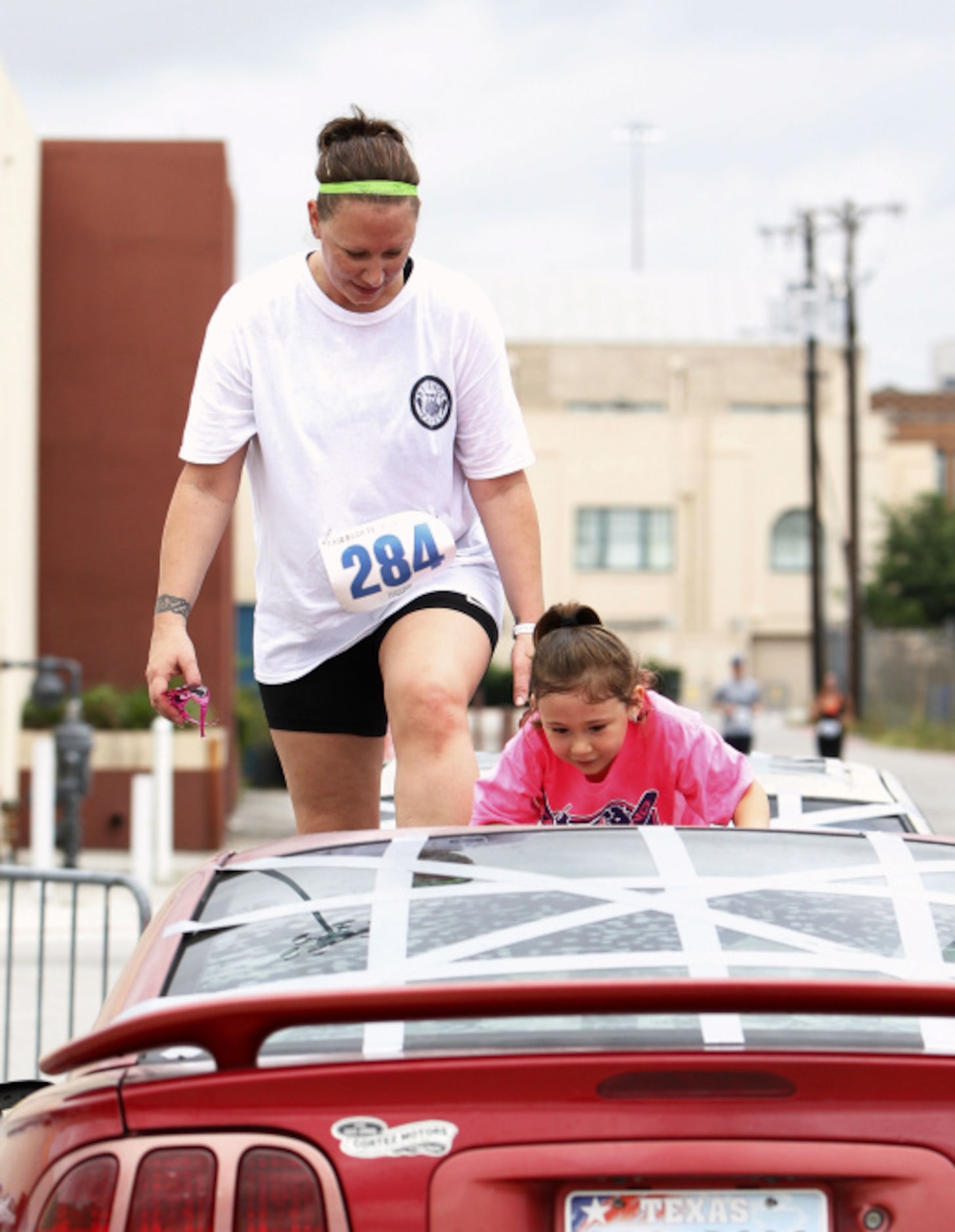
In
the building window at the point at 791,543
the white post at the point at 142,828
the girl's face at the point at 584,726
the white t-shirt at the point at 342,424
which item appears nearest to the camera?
the girl's face at the point at 584,726

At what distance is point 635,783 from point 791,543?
56.5 metres

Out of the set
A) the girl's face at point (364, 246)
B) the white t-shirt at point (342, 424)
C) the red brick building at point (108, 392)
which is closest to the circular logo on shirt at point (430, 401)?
the white t-shirt at point (342, 424)

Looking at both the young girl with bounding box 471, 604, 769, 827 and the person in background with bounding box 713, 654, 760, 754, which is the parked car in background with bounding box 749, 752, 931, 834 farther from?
the person in background with bounding box 713, 654, 760, 754

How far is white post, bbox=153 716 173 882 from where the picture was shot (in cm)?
1788

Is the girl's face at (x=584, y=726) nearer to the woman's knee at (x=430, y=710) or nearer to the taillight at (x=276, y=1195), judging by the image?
the woman's knee at (x=430, y=710)

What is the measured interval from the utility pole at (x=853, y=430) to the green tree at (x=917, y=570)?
15059 mm

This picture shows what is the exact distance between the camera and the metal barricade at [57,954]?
641 centimetres

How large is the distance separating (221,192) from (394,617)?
1779 cm

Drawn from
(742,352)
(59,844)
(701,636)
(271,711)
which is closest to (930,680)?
(701,636)

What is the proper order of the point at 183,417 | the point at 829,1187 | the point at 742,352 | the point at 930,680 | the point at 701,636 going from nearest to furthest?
the point at 829,1187, the point at 183,417, the point at 930,680, the point at 701,636, the point at 742,352

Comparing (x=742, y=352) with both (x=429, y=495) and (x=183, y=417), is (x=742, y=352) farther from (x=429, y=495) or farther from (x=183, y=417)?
(x=429, y=495)

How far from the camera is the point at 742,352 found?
6469cm

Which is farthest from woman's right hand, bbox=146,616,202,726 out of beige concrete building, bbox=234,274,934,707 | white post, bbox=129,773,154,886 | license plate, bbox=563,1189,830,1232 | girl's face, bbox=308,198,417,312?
beige concrete building, bbox=234,274,934,707

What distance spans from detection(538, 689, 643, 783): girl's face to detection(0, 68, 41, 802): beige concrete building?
15.0 meters
